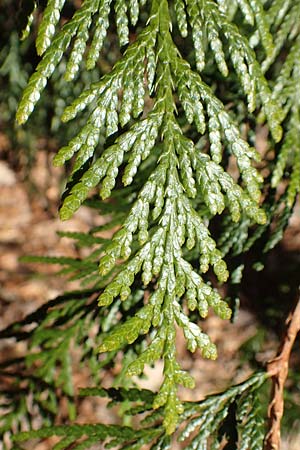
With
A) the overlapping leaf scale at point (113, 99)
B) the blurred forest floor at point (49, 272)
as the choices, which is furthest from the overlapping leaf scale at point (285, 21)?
the blurred forest floor at point (49, 272)

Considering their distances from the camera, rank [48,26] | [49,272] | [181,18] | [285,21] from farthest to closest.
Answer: [49,272]
[285,21]
[181,18]
[48,26]

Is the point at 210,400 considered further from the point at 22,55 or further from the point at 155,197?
the point at 22,55

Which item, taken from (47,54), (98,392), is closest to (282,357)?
(98,392)

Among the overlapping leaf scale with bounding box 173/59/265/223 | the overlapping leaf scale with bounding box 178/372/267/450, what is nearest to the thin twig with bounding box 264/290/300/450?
the overlapping leaf scale with bounding box 178/372/267/450

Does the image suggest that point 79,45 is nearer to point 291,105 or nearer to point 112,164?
point 112,164

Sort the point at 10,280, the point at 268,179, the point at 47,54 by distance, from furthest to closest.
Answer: the point at 10,280 < the point at 268,179 < the point at 47,54

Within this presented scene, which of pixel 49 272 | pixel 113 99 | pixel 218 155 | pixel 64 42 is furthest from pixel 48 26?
pixel 49 272
